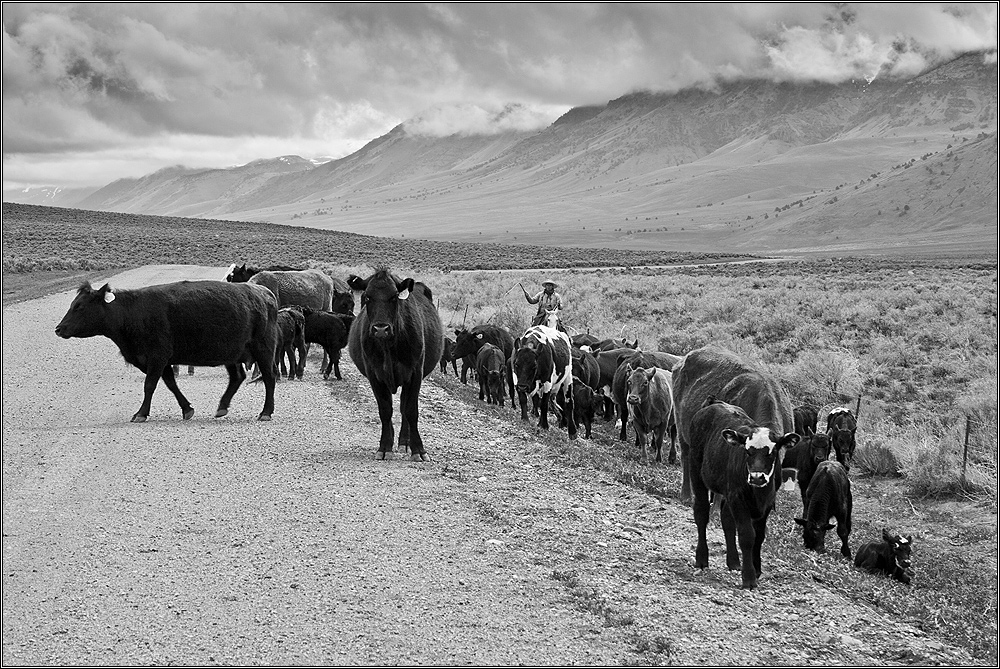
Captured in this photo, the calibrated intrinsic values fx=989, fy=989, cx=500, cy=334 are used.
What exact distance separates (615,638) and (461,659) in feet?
3.32

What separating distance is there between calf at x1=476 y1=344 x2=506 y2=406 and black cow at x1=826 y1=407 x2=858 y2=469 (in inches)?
241

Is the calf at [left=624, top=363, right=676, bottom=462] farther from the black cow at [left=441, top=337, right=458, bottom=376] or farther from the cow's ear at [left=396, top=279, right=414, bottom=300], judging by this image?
the black cow at [left=441, top=337, right=458, bottom=376]

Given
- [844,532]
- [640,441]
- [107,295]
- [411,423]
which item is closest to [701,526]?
[844,532]

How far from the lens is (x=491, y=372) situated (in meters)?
17.3

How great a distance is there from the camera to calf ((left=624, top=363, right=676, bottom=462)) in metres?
13.3

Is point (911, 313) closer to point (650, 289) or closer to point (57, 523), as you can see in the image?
point (650, 289)

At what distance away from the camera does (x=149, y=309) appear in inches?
535

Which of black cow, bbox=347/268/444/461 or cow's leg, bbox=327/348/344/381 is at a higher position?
black cow, bbox=347/268/444/461

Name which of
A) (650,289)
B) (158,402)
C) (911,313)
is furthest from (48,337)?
(650,289)

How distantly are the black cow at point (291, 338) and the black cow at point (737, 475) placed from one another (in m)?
11.2

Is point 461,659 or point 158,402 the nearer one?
point 461,659

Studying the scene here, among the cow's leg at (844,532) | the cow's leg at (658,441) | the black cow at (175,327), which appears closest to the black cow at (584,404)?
the cow's leg at (658,441)

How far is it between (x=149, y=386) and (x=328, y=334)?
5346 millimetres

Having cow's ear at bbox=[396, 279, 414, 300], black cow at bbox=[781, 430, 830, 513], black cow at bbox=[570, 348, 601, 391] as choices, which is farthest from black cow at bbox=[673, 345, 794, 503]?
black cow at bbox=[570, 348, 601, 391]
